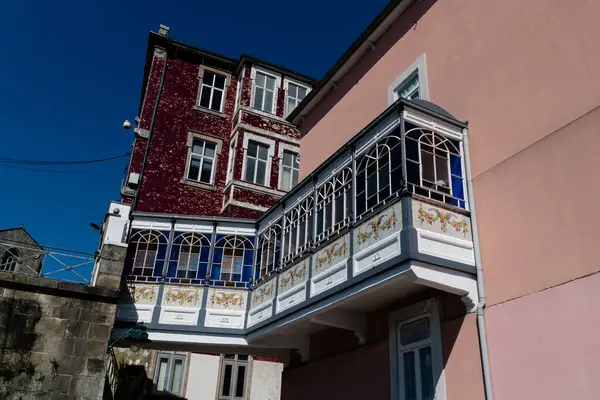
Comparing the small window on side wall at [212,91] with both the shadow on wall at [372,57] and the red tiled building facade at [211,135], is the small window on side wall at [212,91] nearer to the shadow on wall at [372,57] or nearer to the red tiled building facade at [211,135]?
the red tiled building facade at [211,135]

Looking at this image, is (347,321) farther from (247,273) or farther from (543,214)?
(543,214)

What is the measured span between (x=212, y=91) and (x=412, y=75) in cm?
1120

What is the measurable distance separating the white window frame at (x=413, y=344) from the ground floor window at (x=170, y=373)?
38.7 ft

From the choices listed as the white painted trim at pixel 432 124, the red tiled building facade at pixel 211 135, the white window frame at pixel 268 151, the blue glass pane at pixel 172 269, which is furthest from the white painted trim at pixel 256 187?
the white painted trim at pixel 432 124

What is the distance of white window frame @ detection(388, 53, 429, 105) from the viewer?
35.8ft

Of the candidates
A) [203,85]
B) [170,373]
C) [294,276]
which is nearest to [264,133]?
[203,85]

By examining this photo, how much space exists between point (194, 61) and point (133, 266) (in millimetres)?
10313

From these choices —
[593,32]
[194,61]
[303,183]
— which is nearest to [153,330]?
[303,183]

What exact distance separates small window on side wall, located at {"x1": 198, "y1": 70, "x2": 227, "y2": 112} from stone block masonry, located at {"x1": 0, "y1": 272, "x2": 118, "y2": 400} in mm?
10658

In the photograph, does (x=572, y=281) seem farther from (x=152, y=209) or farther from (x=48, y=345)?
(x=152, y=209)

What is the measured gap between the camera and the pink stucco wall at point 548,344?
659 cm

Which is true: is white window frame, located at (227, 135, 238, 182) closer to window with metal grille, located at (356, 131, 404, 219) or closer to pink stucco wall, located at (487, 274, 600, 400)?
window with metal grille, located at (356, 131, 404, 219)

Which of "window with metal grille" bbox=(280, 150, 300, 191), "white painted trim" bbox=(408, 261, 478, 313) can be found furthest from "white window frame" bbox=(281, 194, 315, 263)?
"window with metal grille" bbox=(280, 150, 300, 191)

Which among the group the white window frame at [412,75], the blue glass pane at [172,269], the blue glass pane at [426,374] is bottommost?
the blue glass pane at [426,374]
